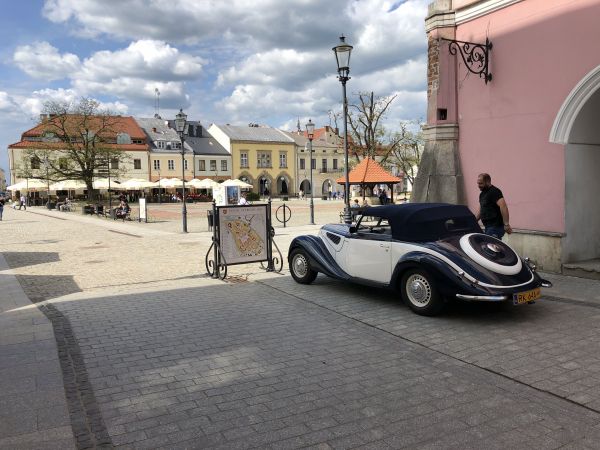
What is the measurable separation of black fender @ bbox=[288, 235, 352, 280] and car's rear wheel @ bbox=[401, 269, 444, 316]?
1124 millimetres

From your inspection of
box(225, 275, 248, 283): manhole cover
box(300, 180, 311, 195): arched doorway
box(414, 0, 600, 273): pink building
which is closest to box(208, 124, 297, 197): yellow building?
box(300, 180, 311, 195): arched doorway

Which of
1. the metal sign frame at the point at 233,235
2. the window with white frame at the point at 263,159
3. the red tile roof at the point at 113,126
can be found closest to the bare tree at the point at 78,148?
the red tile roof at the point at 113,126

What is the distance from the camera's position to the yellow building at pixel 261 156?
72.9m

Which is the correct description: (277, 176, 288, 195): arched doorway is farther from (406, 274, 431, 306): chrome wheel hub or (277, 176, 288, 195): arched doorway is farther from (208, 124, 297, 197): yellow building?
(406, 274, 431, 306): chrome wheel hub

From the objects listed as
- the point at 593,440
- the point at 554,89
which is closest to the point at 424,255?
the point at 593,440

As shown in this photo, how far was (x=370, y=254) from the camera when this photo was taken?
6984 mm

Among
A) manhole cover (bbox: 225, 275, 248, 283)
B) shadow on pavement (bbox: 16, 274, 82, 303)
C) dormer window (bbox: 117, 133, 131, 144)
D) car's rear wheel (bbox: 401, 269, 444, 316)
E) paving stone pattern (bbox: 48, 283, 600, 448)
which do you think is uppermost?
dormer window (bbox: 117, 133, 131, 144)

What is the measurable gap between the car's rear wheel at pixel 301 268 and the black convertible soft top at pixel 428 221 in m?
1.93

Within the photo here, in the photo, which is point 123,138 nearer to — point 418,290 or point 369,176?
point 369,176

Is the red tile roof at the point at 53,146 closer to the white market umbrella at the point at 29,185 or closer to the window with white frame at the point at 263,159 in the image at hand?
the white market umbrella at the point at 29,185

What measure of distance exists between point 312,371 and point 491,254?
9.09 ft

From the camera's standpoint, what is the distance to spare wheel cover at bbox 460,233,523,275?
5812 mm

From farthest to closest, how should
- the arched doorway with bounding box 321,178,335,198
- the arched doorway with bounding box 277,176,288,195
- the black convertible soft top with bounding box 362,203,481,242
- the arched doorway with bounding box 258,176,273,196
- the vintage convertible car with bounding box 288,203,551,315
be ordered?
the arched doorway with bounding box 321,178,335,198 → the arched doorway with bounding box 277,176,288,195 → the arched doorway with bounding box 258,176,273,196 → the black convertible soft top with bounding box 362,203,481,242 → the vintage convertible car with bounding box 288,203,551,315

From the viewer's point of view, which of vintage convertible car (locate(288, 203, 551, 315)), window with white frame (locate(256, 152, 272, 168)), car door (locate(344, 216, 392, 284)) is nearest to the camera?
vintage convertible car (locate(288, 203, 551, 315))
